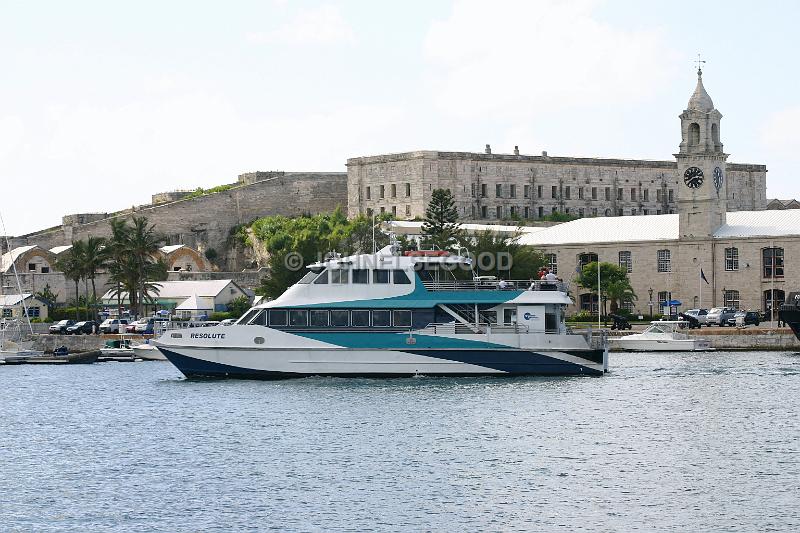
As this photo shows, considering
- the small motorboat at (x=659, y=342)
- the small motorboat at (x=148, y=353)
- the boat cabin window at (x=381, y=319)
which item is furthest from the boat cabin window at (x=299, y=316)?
the small motorboat at (x=659, y=342)

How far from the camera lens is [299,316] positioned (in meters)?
63.9

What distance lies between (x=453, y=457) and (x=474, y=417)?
7.94 m

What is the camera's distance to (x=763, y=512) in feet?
126

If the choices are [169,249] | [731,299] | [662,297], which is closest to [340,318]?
[731,299]

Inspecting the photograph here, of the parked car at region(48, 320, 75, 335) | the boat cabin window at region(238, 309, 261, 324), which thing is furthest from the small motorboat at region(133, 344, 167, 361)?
the boat cabin window at region(238, 309, 261, 324)

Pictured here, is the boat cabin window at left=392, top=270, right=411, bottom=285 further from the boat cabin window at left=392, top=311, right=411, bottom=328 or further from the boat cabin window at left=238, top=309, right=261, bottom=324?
the boat cabin window at left=238, top=309, right=261, bottom=324

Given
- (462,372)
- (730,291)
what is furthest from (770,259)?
(462,372)

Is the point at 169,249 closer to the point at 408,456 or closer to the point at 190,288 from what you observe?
the point at 190,288

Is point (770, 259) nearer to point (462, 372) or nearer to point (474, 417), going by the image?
point (462, 372)

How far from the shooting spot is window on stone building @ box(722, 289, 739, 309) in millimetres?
107125

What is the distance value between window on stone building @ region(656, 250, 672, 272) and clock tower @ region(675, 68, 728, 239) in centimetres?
170

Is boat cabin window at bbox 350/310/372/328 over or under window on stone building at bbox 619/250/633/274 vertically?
under

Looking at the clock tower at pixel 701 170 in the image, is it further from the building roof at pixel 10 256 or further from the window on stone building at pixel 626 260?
the building roof at pixel 10 256

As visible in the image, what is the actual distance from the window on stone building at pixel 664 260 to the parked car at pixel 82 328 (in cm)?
3678
